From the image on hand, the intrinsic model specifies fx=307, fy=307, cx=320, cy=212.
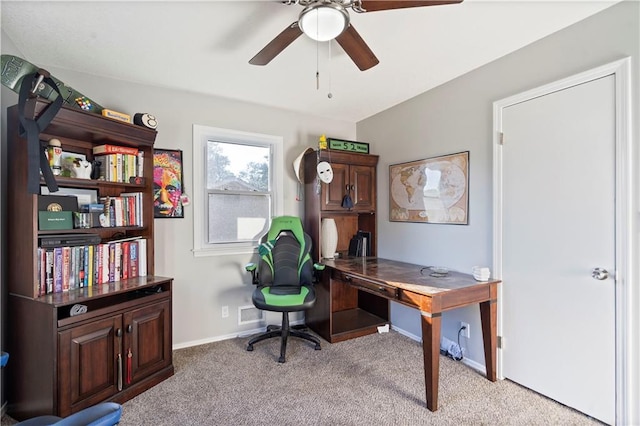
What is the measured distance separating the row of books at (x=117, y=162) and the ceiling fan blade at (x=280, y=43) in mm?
1340

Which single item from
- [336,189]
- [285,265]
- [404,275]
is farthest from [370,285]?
[336,189]

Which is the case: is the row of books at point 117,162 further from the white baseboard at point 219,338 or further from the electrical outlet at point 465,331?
the electrical outlet at point 465,331

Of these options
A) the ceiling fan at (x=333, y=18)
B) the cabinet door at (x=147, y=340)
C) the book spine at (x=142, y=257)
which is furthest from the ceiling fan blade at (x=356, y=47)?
the cabinet door at (x=147, y=340)

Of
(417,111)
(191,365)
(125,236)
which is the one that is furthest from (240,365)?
(417,111)

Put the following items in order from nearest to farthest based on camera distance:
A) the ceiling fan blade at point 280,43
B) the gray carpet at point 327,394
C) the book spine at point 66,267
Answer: the ceiling fan blade at point 280,43, the gray carpet at point 327,394, the book spine at point 66,267

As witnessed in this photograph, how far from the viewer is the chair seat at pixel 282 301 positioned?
272 centimetres

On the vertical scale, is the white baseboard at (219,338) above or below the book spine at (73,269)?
below

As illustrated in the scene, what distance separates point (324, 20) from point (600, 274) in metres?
2.16

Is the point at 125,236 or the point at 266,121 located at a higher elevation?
the point at 266,121

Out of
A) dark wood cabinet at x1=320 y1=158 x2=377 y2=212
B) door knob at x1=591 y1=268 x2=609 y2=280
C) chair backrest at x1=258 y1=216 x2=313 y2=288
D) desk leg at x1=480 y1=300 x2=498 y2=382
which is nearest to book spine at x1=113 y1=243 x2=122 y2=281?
chair backrest at x1=258 y1=216 x2=313 y2=288

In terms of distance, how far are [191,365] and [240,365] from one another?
0.42 metres

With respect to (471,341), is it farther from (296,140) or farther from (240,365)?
(296,140)

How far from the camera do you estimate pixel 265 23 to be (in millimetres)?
1928

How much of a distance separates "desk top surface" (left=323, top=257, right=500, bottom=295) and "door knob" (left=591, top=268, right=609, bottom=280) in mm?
583
